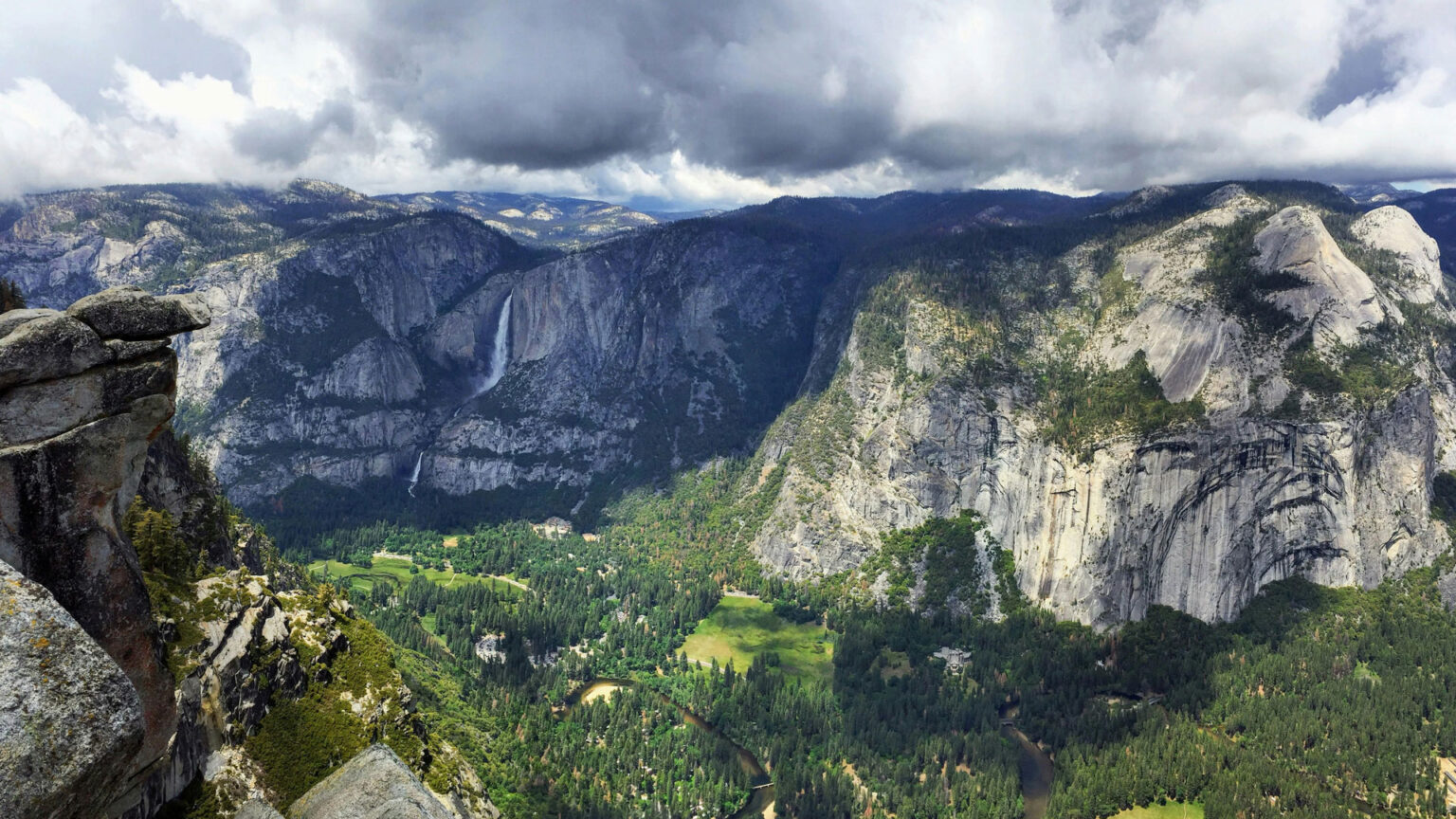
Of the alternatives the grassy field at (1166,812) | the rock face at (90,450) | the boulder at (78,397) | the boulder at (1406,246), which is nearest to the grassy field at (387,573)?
the grassy field at (1166,812)

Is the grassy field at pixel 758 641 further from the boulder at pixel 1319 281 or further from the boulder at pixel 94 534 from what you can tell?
the boulder at pixel 94 534

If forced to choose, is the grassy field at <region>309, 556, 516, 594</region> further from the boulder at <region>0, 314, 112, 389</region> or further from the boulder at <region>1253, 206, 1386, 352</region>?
the boulder at <region>1253, 206, 1386, 352</region>

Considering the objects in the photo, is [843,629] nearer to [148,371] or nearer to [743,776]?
[743,776]

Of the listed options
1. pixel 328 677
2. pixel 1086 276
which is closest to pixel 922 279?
pixel 1086 276

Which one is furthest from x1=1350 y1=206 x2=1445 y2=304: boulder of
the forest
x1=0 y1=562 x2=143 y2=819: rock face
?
x1=0 y1=562 x2=143 y2=819: rock face

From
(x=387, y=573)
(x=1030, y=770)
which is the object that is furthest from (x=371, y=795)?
(x=387, y=573)

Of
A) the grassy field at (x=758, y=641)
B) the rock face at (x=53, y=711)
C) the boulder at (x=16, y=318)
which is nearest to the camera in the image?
the rock face at (x=53, y=711)

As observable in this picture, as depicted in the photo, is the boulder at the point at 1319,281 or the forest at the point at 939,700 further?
the boulder at the point at 1319,281

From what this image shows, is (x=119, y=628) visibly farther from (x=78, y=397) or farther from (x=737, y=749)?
(x=737, y=749)
